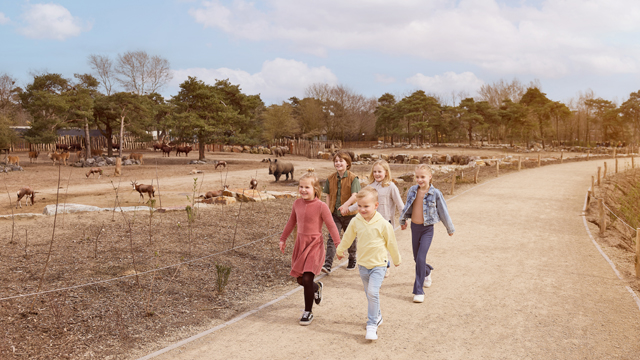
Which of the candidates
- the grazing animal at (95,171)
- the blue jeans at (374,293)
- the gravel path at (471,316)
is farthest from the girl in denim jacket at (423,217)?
the grazing animal at (95,171)

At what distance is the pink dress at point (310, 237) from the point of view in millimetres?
4625

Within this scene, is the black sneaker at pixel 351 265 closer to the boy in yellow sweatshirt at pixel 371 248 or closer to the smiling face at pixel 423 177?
the smiling face at pixel 423 177

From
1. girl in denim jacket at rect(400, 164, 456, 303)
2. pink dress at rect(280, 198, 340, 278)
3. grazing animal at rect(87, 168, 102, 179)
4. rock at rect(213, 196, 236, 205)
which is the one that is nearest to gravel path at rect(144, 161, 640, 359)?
girl in denim jacket at rect(400, 164, 456, 303)

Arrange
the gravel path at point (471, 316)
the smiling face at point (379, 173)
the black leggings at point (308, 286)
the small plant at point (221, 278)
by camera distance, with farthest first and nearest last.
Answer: the smiling face at point (379, 173), the small plant at point (221, 278), the black leggings at point (308, 286), the gravel path at point (471, 316)

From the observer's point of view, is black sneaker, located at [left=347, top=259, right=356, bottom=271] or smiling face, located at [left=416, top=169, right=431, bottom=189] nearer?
smiling face, located at [left=416, top=169, right=431, bottom=189]

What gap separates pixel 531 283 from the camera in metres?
6.09

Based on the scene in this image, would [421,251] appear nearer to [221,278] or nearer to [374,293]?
[374,293]

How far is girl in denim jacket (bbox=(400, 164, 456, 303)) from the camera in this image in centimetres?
524

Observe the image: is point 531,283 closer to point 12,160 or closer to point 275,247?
point 275,247

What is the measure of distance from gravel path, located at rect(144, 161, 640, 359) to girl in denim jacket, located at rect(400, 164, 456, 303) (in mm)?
345

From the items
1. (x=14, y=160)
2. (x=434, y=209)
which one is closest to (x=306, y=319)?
(x=434, y=209)

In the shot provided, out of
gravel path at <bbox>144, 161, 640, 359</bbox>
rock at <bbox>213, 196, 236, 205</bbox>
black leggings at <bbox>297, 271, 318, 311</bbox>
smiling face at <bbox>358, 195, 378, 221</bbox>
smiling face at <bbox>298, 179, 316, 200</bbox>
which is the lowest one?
gravel path at <bbox>144, 161, 640, 359</bbox>

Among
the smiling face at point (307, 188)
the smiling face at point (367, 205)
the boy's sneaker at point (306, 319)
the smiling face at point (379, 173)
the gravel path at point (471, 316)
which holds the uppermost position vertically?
the smiling face at point (379, 173)

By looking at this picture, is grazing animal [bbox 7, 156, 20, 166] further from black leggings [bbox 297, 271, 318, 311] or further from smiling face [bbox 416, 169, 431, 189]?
smiling face [bbox 416, 169, 431, 189]
